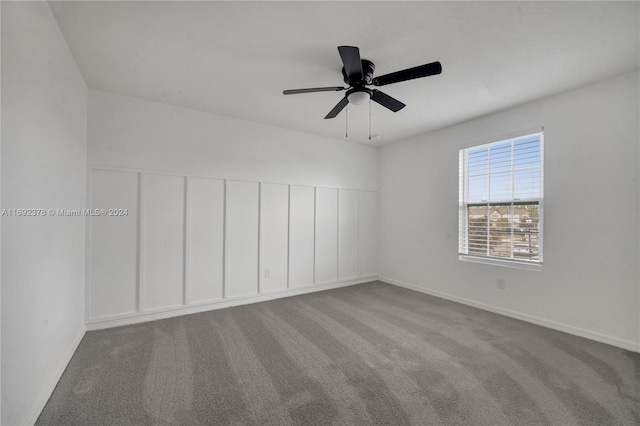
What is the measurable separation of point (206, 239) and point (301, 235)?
1418mm

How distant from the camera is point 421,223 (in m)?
4.39

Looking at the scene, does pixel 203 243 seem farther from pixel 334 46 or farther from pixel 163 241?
pixel 334 46

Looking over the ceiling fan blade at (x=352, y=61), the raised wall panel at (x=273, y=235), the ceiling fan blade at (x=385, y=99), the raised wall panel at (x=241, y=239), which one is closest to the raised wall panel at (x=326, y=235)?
Answer: the raised wall panel at (x=273, y=235)

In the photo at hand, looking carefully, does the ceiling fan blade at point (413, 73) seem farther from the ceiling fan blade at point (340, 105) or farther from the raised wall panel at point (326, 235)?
the raised wall panel at point (326, 235)

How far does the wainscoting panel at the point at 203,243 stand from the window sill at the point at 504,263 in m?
1.86

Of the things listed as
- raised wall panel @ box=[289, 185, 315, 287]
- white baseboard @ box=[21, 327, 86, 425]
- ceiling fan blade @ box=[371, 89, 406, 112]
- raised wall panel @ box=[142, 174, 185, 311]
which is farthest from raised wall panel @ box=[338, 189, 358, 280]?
white baseboard @ box=[21, 327, 86, 425]

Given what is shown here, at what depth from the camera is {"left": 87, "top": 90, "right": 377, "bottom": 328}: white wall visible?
9.51 ft

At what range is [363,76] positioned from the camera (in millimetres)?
2236

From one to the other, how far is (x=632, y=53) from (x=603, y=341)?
2.58 m

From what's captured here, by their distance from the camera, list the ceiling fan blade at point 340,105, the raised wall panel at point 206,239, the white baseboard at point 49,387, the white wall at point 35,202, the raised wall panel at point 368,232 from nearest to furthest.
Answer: the white wall at point 35,202 → the white baseboard at point 49,387 → the ceiling fan blade at point 340,105 → the raised wall panel at point 206,239 → the raised wall panel at point 368,232

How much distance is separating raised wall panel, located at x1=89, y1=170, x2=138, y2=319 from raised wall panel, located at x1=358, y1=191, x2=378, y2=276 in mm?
3460

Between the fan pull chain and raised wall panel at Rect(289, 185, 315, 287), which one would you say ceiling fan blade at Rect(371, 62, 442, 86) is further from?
raised wall panel at Rect(289, 185, 315, 287)

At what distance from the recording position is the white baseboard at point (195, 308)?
2.85m

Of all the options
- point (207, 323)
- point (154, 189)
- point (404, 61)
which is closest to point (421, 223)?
point (404, 61)
